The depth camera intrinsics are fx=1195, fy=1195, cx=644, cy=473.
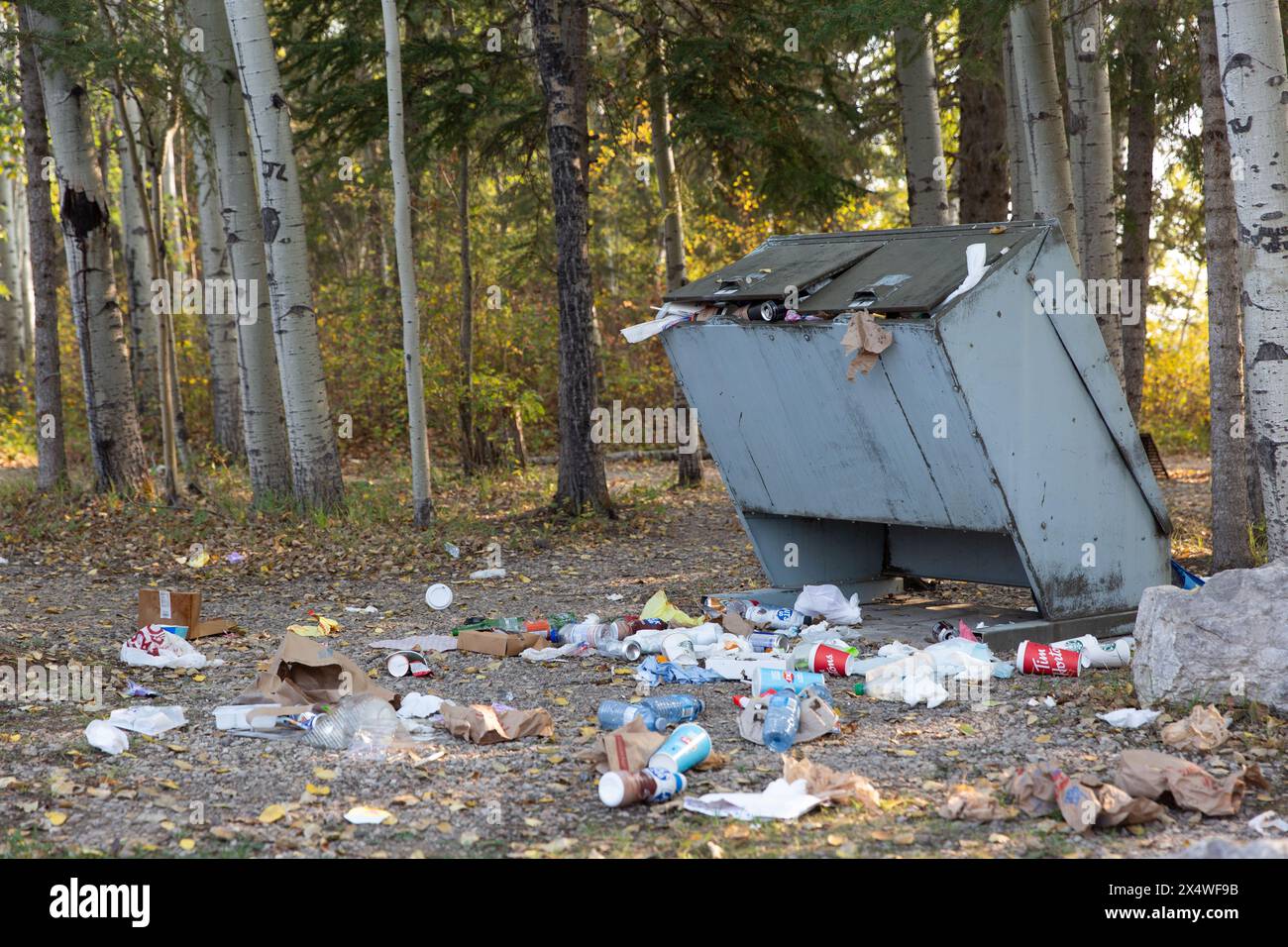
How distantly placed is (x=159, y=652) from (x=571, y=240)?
538 centimetres

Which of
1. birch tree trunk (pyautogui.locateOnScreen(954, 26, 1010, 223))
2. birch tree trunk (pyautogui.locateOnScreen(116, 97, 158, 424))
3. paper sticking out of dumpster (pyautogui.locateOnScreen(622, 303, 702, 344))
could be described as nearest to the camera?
paper sticking out of dumpster (pyautogui.locateOnScreen(622, 303, 702, 344))

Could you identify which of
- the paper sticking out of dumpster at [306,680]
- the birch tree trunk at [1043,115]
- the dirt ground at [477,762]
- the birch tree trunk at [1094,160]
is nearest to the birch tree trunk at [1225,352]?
the birch tree trunk at [1043,115]

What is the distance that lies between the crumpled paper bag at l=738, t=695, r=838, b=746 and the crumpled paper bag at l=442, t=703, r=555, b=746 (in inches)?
31.2

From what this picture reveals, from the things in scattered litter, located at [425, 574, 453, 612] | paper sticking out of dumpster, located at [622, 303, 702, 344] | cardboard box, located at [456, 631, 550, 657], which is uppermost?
paper sticking out of dumpster, located at [622, 303, 702, 344]

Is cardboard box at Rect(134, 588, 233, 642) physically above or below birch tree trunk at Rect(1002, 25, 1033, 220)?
below

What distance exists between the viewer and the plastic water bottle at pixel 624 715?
4.80 metres

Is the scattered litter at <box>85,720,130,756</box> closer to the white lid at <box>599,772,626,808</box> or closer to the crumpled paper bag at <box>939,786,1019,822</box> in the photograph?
the white lid at <box>599,772,626,808</box>

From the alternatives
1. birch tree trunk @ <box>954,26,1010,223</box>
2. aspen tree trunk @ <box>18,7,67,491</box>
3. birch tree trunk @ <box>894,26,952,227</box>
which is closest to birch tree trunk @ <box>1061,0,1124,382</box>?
birch tree trunk @ <box>894,26,952,227</box>

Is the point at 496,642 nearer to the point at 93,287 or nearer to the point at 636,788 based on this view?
the point at 636,788

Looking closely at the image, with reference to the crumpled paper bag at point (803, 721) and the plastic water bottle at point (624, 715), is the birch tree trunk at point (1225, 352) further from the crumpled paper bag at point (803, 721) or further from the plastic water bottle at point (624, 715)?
the plastic water bottle at point (624, 715)

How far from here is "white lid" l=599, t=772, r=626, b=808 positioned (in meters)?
3.96

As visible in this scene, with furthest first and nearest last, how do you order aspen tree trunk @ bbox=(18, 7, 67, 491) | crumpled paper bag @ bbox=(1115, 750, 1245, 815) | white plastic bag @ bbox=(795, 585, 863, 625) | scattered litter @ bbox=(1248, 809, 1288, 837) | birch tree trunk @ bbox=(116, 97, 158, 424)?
birch tree trunk @ bbox=(116, 97, 158, 424), aspen tree trunk @ bbox=(18, 7, 67, 491), white plastic bag @ bbox=(795, 585, 863, 625), crumpled paper bag @ bbox=(1115, 750, 1245, 815), scattered litter @ bbox=(1248, 809, 1288, 837)

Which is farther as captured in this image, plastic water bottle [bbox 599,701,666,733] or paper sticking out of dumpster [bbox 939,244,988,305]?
paper sticking out of dumpster [bbox 939,244,988,305]
